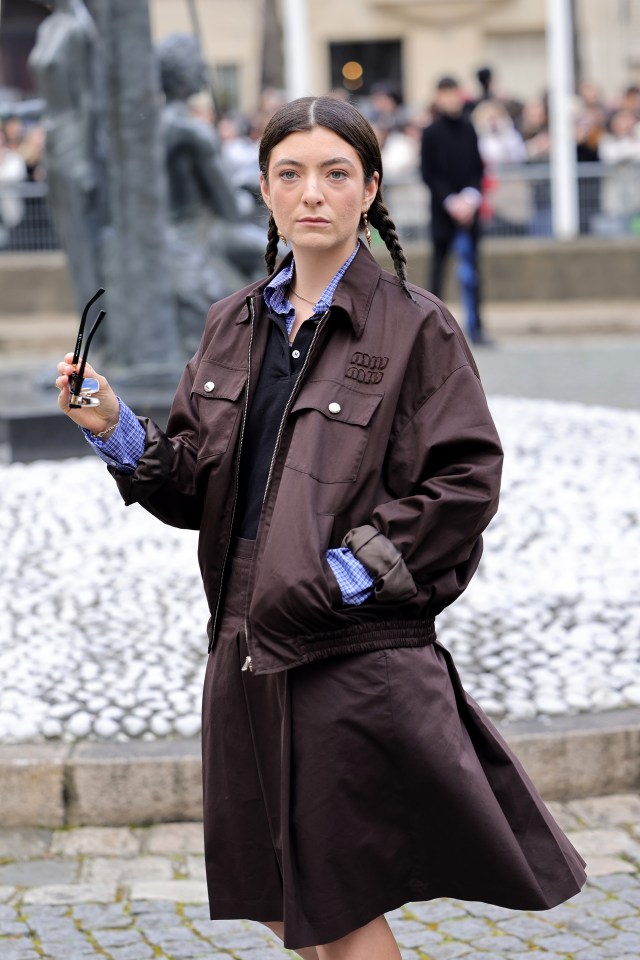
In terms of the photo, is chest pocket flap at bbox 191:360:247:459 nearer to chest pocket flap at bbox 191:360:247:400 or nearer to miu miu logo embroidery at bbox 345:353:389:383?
chest pocket flap at bbox 191:360:247:400

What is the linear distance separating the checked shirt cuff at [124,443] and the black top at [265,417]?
20cm

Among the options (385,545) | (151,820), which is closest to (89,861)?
(151,820)

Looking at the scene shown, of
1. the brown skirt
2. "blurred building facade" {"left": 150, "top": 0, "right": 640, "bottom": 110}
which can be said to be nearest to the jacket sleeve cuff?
the brown skirt

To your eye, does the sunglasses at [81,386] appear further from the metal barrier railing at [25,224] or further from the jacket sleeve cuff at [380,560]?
the metal barrier railing at [25,224]

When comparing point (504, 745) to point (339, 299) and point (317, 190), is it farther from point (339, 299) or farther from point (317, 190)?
point (317, 190)

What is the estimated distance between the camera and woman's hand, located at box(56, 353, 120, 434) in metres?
2.79

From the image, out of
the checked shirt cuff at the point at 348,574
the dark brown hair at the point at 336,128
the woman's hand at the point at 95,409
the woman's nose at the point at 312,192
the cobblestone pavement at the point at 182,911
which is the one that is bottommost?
the cobblestone pavement at the point at 182,911

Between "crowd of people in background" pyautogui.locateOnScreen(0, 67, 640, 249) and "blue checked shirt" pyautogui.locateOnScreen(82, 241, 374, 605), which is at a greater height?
"crowd of people in background" pyautogui.locateOnScreen(0, 67, 640, 249)

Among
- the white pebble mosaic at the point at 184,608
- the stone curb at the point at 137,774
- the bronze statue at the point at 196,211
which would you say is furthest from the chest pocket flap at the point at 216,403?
the bronze statue at the point at 196,211

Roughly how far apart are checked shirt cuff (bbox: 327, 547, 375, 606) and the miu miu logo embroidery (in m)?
0.29

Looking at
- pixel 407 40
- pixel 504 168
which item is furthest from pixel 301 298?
pixel 407 40

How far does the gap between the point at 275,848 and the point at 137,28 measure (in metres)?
6.38

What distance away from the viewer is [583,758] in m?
4.62

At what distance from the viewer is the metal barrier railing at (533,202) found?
1582cm
